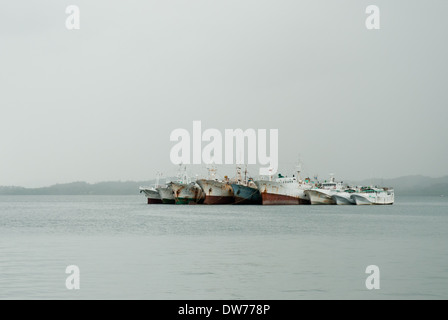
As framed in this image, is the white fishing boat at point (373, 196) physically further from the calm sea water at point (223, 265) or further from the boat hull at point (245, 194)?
the calm sea water at point (223, 265)

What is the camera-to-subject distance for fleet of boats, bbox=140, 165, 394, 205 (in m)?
111

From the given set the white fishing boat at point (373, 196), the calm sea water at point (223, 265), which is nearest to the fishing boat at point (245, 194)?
the white fishing boat at point (373, 196)

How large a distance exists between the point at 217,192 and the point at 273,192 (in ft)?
40.1

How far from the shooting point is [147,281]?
23.3m

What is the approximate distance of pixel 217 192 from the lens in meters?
116

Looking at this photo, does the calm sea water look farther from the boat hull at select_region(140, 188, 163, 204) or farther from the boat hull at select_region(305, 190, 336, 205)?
the boat hull at select_region(140, 188, 163, 204)

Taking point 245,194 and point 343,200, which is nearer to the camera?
point 245,194

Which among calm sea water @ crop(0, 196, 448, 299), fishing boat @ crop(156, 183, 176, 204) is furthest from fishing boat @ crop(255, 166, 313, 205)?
calm sea water @ crop(0, 196, 448, 299)

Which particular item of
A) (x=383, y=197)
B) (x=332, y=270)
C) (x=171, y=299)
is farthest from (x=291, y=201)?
(x=171, y=299)

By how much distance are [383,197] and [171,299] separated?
4366 inches

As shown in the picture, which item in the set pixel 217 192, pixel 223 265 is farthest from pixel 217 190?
pixel 223 265

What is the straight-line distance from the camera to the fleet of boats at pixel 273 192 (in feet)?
365

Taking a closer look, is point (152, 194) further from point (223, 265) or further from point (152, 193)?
point (223, 265)
